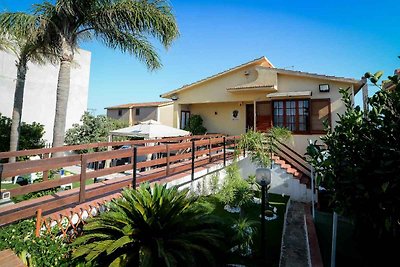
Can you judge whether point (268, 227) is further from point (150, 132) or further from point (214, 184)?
point (150, 132)

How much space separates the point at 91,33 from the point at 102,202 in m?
7.61

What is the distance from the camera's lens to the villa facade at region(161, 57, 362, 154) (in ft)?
42.5

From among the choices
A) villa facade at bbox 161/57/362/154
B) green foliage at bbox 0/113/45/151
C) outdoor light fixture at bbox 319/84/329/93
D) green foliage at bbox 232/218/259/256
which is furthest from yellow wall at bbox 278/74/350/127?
green foliage at bbox 0/113/45/151

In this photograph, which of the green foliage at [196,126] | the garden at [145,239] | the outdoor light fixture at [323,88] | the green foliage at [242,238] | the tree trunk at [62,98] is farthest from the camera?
the green foliage at [196,126]

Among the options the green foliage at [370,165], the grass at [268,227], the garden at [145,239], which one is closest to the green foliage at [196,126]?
the grass at [268,227]

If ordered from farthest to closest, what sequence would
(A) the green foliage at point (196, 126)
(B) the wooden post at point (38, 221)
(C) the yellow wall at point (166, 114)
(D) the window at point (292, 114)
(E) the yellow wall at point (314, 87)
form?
(C) the yellow wall at point (166, 114) → (A) the green foliage at point (196, 126) → (D) the window at point (292, 114) → (E) the yellow wall at point (314, 87) → (B) the wooden post at point (38, 221)

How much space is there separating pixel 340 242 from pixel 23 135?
17.1 meters

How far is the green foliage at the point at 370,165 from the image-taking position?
209cm

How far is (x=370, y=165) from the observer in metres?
2.29

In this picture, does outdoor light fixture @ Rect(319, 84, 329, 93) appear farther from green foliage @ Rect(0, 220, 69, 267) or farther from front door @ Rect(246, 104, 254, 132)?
green foliage @ Rect(0, 220, 69, 267)

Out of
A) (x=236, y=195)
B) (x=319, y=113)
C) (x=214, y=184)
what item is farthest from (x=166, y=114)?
(x=236, y=195)

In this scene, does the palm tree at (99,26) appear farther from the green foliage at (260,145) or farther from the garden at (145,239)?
the green foliage at (260,145)

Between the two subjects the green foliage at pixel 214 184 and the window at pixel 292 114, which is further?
the window at pixel 292 114

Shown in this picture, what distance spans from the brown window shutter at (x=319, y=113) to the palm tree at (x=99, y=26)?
30.1 ft
